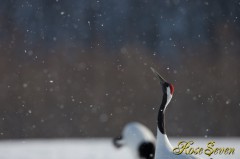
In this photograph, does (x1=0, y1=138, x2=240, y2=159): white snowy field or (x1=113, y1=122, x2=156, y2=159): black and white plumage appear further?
(x1=0, y1=138, x2=240, y2=159): white snowy field

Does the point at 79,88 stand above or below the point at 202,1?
below

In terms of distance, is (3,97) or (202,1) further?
(202,1)

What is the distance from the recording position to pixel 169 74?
647 inches

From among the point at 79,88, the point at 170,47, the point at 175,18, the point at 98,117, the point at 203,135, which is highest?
the point at 175,18

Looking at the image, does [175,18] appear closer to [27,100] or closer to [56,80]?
[56,80]

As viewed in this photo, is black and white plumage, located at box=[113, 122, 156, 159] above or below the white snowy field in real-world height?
above

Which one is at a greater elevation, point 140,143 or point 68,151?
point 140,143

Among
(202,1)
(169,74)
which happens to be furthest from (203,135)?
(202,1)

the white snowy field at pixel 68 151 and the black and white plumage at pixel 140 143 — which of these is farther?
the white snowy field at pixel 68 151

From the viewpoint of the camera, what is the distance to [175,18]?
54.2 feet

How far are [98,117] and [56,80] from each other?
208cm

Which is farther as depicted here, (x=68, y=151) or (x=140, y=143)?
(x=68, y=151)

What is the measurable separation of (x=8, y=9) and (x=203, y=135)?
8.54 metres

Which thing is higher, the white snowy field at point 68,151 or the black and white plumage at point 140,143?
the black and white plumage at point 140,143
